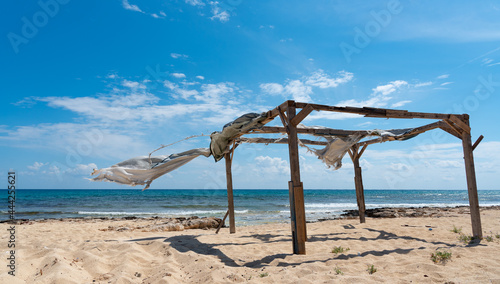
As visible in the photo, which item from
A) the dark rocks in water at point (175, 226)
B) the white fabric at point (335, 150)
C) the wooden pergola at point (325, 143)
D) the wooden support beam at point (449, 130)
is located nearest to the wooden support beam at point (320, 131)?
the wooden pergola at point (325, 143)

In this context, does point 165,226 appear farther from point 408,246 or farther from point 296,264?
point 408,246

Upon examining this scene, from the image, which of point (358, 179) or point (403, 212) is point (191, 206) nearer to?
point (403, 212)

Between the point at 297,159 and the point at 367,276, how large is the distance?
1.86 meters

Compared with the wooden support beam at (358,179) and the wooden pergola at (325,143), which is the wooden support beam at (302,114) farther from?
the wooden support beam at (358,179)

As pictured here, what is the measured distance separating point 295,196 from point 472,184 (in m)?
3.92

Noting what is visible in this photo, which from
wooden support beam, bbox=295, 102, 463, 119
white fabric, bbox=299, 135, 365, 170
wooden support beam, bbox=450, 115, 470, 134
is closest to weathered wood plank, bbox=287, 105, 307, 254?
wooden support beam, bbox=295, 102, 463, 119

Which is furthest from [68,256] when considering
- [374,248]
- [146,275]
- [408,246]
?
[408,246]

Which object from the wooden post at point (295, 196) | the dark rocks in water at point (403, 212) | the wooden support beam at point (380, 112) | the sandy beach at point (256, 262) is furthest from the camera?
the dark rocks in water at point (403, 212)

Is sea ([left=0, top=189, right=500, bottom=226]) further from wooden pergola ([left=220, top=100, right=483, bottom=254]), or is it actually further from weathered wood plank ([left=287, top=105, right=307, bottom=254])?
weathered wood plank ([left=287, top=105, right=307, bottom=254])

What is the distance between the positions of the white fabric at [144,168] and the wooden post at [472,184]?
5.32 metres

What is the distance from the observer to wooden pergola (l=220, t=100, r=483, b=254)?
4.39 m

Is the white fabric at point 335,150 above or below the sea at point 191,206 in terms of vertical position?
above

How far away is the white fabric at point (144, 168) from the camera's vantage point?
5910mm

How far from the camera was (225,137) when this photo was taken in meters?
5.54
